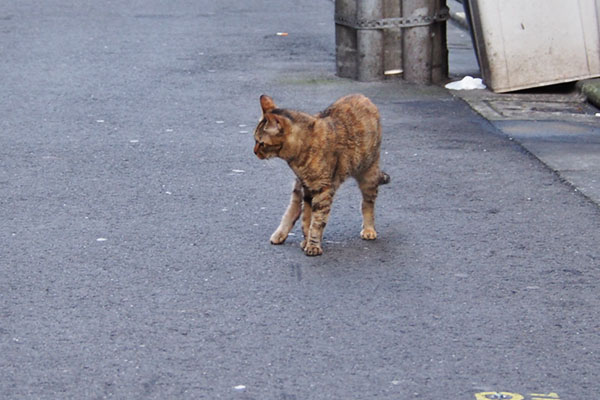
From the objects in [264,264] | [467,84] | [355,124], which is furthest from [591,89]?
[264,264]

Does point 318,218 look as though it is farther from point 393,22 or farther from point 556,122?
point 393,22

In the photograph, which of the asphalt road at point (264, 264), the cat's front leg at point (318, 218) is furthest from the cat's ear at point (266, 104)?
the asphalt road at point (264, 264)

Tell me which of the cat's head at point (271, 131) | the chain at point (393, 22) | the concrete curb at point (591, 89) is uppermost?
the chain at point (393, 22)

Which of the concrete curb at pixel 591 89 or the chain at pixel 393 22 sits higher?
the chain at pixel 393 22

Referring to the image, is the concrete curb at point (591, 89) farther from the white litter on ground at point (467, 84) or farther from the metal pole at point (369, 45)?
the metal pole at point (369, 45)

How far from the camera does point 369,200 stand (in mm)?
6430

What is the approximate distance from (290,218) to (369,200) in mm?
469

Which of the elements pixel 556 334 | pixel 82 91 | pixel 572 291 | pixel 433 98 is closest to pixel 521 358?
pixel 556 334

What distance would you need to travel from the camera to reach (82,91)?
1110cm

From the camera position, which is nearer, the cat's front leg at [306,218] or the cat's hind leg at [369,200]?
the cat's front leg at [306,218]

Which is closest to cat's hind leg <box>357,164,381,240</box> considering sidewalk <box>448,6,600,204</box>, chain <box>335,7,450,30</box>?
sidewalk <box>448,6,600,204</box>

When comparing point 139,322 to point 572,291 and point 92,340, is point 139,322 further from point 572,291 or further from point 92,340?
point 572,291

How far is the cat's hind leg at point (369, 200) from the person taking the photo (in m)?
6.41

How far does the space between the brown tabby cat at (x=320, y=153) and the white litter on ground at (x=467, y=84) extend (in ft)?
15.3
